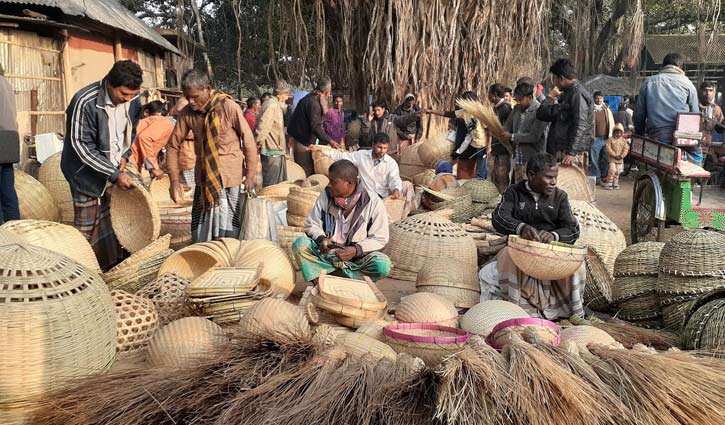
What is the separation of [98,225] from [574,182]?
4511mm

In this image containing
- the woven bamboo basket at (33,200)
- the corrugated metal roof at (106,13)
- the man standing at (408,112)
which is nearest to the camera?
the woven bamboo basket at (33,200)

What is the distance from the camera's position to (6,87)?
17.9 ft

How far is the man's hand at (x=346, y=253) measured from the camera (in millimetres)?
4500

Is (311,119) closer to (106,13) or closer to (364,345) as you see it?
(106,13)

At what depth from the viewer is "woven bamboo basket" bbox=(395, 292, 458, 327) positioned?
3.60m

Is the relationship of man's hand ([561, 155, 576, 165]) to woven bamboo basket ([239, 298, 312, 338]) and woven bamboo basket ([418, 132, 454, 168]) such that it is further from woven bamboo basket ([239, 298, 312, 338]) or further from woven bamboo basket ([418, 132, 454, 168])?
woven bamboo basket ([239, 298, 312, 338])

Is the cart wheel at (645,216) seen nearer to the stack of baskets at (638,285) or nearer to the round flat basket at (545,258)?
the stack of baskets at (638,285)

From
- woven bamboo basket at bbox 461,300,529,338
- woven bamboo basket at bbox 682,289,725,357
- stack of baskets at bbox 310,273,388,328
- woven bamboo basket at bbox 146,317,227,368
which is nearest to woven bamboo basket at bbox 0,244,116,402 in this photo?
woven bamboo basket at bbox 146,317,227,368

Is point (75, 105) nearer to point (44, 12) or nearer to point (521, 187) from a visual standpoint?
point (521, 187)

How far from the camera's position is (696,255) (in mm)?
3924

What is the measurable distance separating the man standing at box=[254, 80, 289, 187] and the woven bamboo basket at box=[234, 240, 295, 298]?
391 cm

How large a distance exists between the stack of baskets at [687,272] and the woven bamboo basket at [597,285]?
0.51m

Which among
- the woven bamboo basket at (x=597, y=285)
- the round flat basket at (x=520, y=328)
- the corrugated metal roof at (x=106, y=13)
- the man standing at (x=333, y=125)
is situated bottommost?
the woven bamboo basket at (x=597, y=285)

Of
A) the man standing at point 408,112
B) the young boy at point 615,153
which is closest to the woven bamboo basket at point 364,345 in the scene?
the man standing at point 408,112
